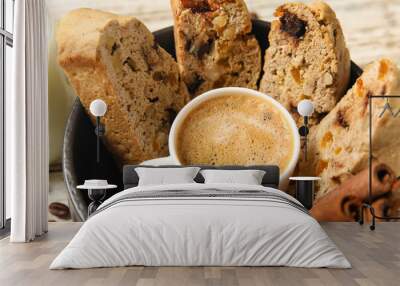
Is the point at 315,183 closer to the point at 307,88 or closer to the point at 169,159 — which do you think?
the point at 307,88

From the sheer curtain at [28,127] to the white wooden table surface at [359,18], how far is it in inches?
39.8

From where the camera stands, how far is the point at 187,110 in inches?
238

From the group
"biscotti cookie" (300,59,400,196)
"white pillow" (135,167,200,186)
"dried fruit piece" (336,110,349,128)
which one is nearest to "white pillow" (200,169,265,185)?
"white pillow" (135,167,200,186)

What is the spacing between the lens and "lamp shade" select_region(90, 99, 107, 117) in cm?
564

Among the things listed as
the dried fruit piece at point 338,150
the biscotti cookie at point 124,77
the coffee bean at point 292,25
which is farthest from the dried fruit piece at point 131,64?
the dried fruit piece at point 338,150

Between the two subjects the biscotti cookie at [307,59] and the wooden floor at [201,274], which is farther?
the biscotti cookie at [307,59]

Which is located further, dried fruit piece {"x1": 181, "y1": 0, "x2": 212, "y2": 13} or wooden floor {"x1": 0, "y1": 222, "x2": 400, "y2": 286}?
dried fruit piece {"x1": 181, "y1": 0, "x2": 212, "y2": 13}

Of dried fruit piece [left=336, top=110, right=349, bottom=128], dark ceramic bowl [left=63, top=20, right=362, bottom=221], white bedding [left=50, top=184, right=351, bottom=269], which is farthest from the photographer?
dark ceramic bowl [left=63, top=20, right=362, bottom=221]

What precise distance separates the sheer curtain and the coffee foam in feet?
4.86

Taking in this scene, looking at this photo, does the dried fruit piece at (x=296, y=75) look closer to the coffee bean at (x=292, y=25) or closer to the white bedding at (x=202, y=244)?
the coffee bean at (x=292, y=25)

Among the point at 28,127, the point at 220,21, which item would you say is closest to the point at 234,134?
the point at 220,21

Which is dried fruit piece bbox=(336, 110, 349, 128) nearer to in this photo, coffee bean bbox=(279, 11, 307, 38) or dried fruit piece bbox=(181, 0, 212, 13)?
coffee bean bbox=(279, 11, 307, 38)

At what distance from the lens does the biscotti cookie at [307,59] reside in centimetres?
588

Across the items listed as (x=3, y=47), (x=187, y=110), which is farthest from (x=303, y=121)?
(x=3, y=47)
